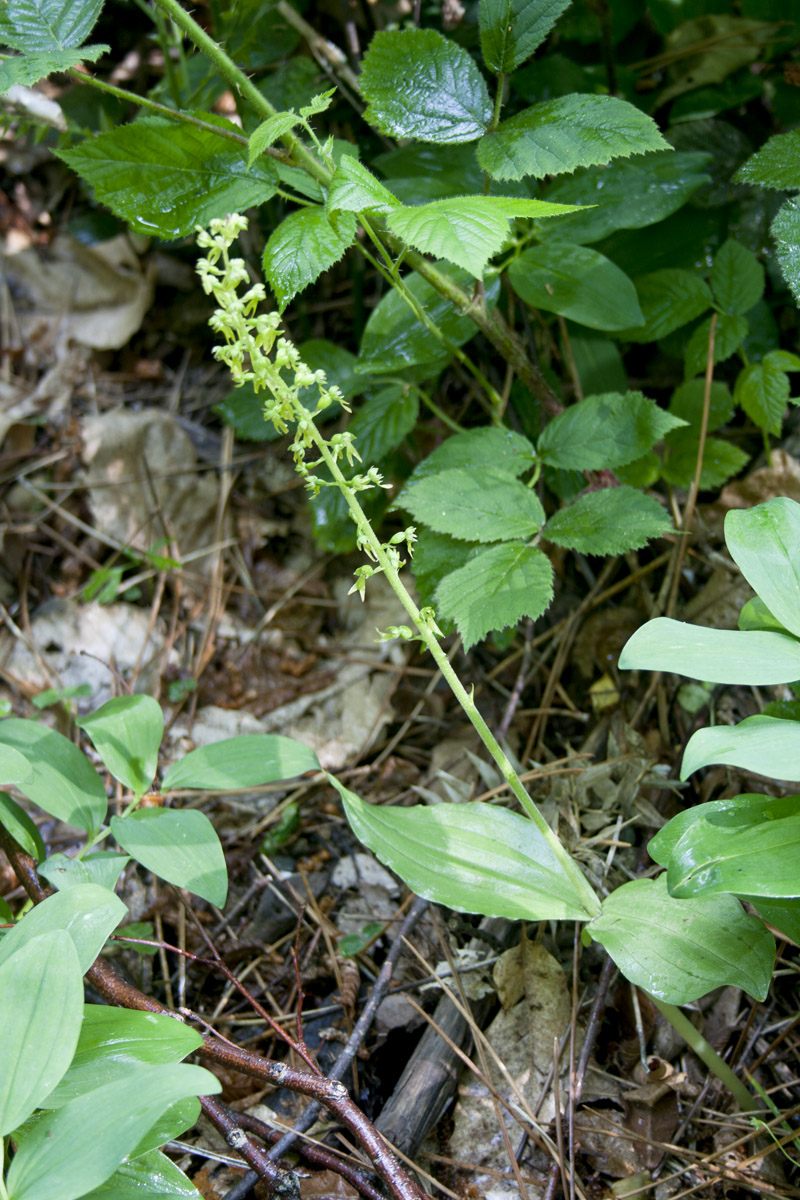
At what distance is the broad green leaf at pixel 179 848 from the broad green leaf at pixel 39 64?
3.71 ft

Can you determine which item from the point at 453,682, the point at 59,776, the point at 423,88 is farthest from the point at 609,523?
the point at 59,776

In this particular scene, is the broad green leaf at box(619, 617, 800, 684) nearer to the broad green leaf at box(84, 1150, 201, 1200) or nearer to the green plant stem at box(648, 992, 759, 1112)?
the green plant stem at box(648, 992, 759, 1112)

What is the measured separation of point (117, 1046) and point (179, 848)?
1.06 feet

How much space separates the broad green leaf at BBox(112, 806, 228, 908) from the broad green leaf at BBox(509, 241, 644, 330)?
121cm

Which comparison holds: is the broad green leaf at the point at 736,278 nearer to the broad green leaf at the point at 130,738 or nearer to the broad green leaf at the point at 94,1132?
the broad green leaf at the point at 130,738

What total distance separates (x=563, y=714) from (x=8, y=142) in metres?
2.59

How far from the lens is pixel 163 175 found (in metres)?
1.63

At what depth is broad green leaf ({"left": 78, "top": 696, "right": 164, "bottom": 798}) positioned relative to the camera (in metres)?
1.60

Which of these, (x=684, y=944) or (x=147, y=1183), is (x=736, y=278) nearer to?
(x=684, y=944)

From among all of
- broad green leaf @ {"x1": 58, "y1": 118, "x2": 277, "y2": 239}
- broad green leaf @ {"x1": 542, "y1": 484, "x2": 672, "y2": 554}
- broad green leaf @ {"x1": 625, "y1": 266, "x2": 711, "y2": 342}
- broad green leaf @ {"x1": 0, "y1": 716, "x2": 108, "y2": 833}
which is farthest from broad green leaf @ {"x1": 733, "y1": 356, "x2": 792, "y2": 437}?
broad green leaf @ {"x1": 0, "y1": 716, "x2": 108, "y2": 833}

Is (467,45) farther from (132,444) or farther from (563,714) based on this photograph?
(563,714)

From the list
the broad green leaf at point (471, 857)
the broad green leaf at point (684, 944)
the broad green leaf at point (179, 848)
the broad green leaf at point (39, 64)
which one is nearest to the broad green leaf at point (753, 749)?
the broad green leaf at point (684, 944)

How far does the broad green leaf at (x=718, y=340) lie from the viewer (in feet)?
6.40

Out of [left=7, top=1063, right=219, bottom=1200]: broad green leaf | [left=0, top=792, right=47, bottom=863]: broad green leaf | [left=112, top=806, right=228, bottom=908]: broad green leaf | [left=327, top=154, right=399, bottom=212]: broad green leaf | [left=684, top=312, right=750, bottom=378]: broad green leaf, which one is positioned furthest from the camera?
[left=684, top=312, right=750, bottom=378]: broad green leaf
